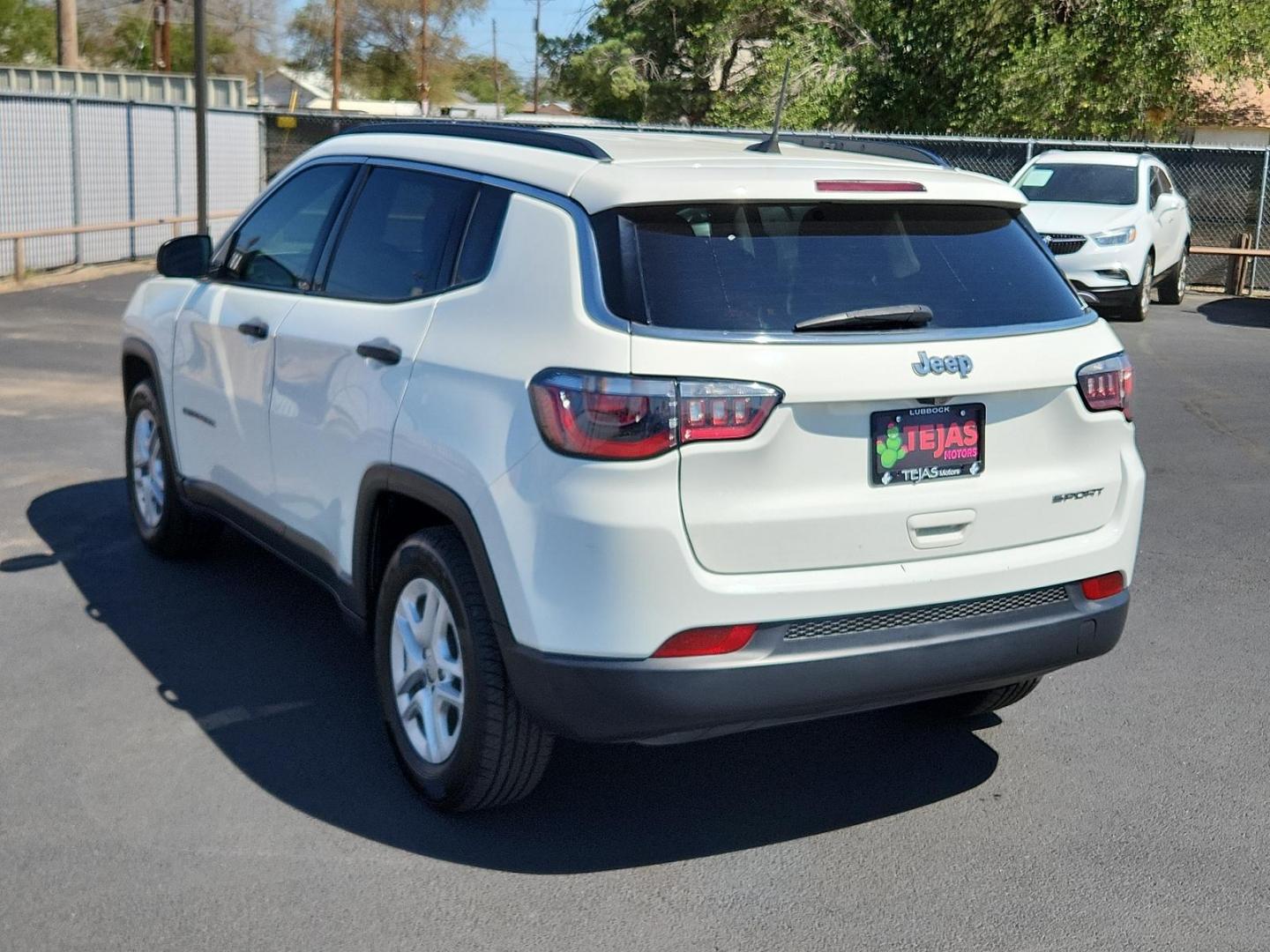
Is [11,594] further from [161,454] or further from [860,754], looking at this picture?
[860,754]

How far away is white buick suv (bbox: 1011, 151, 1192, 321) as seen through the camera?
56.1ft

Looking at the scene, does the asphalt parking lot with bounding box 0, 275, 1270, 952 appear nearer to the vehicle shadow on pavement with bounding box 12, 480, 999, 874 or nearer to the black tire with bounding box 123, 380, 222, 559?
the vehicle shadow on pavement with bounding box 12, 480, 999, 874

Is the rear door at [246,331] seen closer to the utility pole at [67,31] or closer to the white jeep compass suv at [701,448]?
the white jeep compass suv at [701,448]

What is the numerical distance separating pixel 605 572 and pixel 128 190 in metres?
19.8

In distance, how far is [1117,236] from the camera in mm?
17078

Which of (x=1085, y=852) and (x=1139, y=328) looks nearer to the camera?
(x=1085, y=852)

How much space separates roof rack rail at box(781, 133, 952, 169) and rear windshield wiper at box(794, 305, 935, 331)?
702 mm

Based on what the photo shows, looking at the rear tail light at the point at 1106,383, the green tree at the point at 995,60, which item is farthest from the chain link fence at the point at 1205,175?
the rear tail light at the point at 1106,383

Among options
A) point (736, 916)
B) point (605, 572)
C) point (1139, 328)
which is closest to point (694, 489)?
point (605, 572)

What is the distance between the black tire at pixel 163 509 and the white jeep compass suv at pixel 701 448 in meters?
1.89

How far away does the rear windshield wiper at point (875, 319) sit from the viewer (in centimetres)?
374

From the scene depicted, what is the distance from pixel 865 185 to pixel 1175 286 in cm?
1723

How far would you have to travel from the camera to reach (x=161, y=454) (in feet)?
20.9

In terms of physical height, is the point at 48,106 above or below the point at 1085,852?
above
